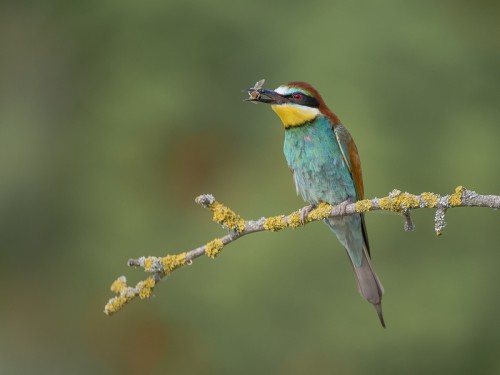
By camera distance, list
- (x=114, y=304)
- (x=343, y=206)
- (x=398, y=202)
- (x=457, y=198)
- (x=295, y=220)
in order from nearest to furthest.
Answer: (x=457, y=198), (x=398, y=202), (x=114, y=304), (x=295, y=220), (x=343, y=206)

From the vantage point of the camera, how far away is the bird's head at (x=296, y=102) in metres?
3.19

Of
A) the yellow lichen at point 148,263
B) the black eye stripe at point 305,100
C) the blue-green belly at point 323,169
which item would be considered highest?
the black eye stripe at point 305,100

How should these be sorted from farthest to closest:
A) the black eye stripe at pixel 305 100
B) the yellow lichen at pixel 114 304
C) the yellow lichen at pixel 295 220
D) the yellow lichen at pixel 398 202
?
the black eye stripe at pixel 305 100 < the yellow lichen at pixel 295 220 < the yellow lichen at pixel 114 304 < the yellow lichen at pixel 398 202

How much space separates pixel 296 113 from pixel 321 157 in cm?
17

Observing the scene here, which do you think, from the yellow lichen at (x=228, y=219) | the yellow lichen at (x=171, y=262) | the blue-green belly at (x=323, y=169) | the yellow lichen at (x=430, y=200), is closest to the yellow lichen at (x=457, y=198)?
the yellow lichen at (x=430, y=200)

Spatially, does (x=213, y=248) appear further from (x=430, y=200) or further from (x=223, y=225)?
(x=430, y=200)

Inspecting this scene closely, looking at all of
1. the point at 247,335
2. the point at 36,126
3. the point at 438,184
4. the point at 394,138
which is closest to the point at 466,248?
the point at 438,184

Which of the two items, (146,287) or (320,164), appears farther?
(320,164)

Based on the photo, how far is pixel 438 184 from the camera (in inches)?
214

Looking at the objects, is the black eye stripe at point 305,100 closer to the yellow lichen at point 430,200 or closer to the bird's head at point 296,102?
the bird's head at point 296,102

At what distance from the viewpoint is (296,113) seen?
3219 millimetres

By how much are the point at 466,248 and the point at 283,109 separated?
2.67 m

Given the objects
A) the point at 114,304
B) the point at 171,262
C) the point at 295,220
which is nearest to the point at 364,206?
the point at 295,220

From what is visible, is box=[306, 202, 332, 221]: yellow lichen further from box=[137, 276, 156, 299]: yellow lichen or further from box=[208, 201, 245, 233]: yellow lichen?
box=[137, 276, 156, 299]: yellow lichen
